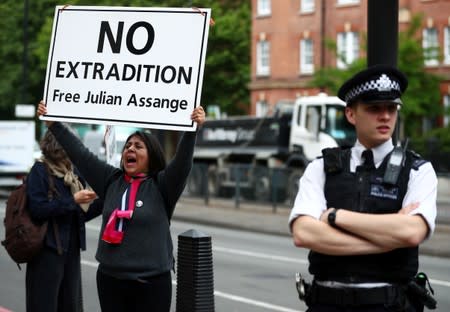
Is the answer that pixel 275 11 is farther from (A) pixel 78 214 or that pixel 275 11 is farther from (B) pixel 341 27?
(A) pixel 78 214

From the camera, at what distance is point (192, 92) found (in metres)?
6.27

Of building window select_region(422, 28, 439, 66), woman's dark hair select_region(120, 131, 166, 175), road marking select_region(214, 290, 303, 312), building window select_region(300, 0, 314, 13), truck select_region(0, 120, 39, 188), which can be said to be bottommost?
road marking select_region(214, 290, 303, 312)

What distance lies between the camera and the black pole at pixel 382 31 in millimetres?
6629

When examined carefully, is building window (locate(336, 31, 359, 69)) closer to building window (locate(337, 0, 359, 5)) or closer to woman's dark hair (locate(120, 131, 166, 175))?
building window (locate(337, 0, 359, 5))

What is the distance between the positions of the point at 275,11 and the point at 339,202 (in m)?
48.0

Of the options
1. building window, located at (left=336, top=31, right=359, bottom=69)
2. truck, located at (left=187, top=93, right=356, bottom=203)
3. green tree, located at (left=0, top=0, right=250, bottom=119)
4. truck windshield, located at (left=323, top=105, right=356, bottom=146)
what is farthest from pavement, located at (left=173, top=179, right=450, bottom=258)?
green tree, located at (left=0, top=0, right=250, bottom=119)

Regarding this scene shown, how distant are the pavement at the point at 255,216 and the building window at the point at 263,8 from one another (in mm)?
20708

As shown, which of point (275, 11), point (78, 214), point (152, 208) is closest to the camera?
point (152, 208)

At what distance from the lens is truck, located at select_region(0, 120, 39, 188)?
31.9 meters

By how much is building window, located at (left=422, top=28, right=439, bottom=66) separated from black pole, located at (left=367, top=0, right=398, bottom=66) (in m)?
33.3

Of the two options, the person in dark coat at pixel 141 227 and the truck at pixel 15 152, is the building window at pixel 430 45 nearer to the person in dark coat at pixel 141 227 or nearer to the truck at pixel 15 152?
the truck at pixel 15 152

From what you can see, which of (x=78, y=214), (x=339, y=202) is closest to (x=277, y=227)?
(x=78, y=214)

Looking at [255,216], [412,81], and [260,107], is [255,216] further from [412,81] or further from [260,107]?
[260,107]

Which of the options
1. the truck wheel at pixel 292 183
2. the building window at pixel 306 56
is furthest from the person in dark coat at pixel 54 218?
the building window at pixel 306 56
